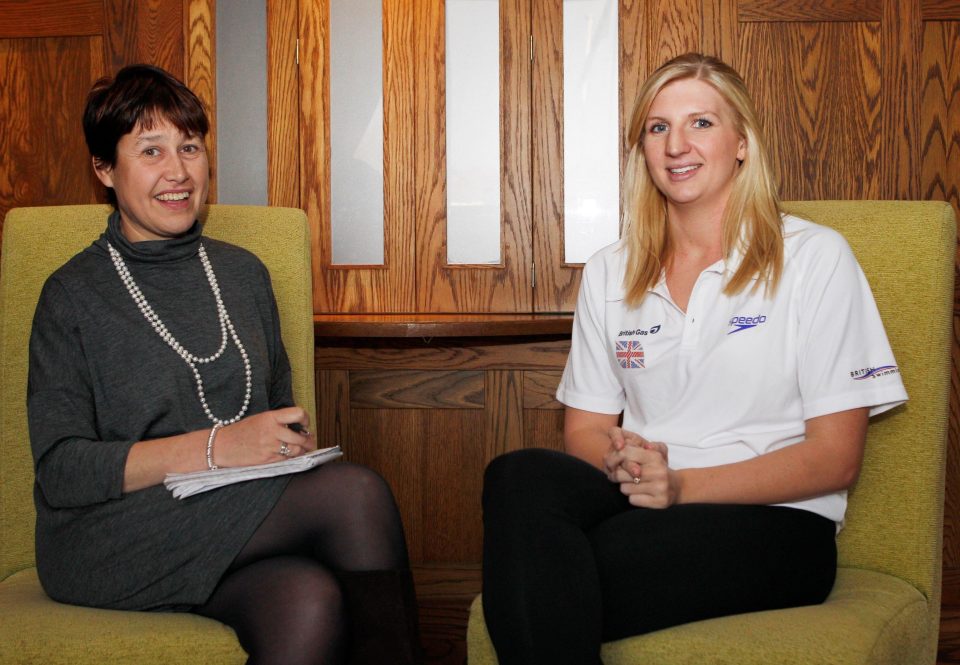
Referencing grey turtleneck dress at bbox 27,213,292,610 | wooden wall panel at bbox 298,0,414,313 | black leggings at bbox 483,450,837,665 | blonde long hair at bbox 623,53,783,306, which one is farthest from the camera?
wooden wall panel at bbox 298,0,414,313

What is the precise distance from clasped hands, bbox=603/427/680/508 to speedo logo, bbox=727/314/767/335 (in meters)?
0.23

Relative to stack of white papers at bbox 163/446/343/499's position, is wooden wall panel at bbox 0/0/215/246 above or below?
above

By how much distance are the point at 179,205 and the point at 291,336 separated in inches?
12.9

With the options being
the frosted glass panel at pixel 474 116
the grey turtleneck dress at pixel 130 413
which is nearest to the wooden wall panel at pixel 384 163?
the frosted glass panel at pixel 474 116

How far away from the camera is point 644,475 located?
141cm

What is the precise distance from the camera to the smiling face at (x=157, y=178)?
1630mm

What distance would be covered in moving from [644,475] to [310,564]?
0.49m

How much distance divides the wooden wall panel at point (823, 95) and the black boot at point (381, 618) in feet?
5.98

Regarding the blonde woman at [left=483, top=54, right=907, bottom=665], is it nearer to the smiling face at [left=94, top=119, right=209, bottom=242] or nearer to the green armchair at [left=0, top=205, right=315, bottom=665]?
the green armchair at [left=0, top=205, right=315, bottom=665]

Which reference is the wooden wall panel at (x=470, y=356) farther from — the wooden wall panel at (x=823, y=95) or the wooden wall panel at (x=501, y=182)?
the wooden wall panel at (x=823, y=95)

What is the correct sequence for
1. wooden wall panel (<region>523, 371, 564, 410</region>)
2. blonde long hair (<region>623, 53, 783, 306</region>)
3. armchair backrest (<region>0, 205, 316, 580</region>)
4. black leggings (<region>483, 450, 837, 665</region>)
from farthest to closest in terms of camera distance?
1. wooden wall panel (<region>523, 371, 564, 410</region>)
2. armchair backrest (<region>0, 205, 316, 580</region>)
3. blonde long hair (<region>623, 53, 783, 306</region>)
4. black leggings (<region>483, 450, 837, 665</region>)

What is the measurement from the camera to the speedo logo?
1.51 metres

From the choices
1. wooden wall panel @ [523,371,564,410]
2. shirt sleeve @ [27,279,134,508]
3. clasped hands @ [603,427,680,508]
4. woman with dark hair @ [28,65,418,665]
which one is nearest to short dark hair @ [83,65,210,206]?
woman with dark hair @ [28,65,418,665]

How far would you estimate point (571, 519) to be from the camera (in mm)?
1343
